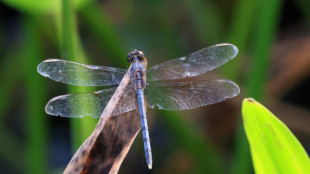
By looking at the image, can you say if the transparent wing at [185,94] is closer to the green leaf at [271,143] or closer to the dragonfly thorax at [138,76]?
the dragonfly thorax at [138,76]

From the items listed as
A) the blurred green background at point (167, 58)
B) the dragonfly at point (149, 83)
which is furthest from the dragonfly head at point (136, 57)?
the blurred green background at point (167, 58)

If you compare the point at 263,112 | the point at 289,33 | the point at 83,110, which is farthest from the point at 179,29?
the point at 263,112

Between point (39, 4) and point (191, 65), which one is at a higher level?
point (39, 4)

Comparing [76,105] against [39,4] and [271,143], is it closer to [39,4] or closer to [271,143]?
[39,4]

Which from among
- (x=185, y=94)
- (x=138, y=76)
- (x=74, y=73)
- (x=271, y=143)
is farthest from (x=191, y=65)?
(x=271, y=143)

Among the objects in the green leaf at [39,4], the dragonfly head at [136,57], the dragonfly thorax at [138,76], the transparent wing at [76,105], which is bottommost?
the transparent wing at [76,105]

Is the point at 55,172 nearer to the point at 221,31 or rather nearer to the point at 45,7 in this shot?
the point at 45,7
